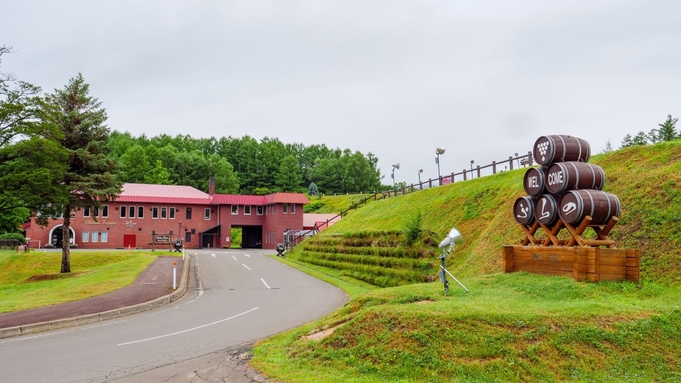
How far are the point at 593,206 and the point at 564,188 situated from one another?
2.64 ft

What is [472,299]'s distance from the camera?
32.2 ft

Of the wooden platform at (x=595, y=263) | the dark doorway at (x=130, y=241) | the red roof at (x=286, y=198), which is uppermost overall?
the red roof at (x=286, y=198)

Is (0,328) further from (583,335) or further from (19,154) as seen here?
(19,154)

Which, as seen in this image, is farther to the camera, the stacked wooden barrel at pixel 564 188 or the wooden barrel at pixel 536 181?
the wooden barrel at pixel 536 181

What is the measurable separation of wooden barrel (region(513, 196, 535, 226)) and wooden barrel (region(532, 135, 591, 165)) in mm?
1082

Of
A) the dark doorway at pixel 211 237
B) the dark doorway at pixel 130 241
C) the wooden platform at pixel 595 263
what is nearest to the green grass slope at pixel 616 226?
the wooden platform at pixel 595 263

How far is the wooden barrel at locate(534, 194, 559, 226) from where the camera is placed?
1237 centimetres

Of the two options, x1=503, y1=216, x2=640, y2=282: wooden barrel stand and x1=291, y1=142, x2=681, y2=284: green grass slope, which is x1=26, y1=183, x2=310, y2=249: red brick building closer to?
x1=291, y1=142, x2=681, y2=284: green grass slope

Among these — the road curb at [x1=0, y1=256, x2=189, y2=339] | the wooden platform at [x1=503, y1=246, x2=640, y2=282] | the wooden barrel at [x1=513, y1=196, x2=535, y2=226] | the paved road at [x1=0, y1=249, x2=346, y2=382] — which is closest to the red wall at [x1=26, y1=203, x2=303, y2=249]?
the paved road at [x1=0, y1=249, x2=346, y2=382]

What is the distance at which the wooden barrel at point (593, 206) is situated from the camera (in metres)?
11.4

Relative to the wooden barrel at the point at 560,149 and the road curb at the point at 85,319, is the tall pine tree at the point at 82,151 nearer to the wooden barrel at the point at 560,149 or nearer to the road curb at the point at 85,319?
the road curb at the point at 85,319

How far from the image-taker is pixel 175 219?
60.2m

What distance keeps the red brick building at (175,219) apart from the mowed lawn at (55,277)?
16084 mm

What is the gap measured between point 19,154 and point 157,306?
13166mm
